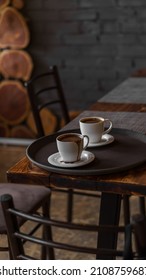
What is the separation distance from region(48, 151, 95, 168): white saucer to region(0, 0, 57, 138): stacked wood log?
227cm

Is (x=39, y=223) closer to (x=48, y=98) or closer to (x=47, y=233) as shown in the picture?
(x=47, y=233)

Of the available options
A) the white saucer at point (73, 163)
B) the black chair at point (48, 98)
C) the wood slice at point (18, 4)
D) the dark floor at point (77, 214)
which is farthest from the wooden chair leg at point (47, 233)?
the wood slice at point (18, 4)

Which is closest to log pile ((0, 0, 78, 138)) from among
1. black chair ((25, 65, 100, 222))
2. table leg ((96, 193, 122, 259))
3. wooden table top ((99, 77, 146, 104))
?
black chair ((25, 65, 100, 222))

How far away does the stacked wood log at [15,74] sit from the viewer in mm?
3795

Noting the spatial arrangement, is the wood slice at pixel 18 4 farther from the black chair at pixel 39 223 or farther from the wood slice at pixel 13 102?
the black chair at pixel 39 223

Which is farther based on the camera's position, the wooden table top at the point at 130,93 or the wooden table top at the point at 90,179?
the wooden table top at the point at 130,93

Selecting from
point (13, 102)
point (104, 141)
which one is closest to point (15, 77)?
point (13, 102)

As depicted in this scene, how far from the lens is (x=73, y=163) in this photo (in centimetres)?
162

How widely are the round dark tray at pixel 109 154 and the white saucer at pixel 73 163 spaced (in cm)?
1

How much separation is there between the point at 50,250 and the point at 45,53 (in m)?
1.91

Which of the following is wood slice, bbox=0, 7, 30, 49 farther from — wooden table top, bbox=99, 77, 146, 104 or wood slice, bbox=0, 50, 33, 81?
wooden table top, bbox=99, 77, 146, 104

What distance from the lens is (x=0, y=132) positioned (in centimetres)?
414
